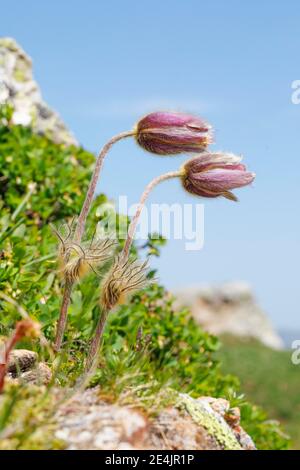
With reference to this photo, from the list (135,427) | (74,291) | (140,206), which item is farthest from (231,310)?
(135,427)

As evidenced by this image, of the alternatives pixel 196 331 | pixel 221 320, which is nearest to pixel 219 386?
pixel 196 331

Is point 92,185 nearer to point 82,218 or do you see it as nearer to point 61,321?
point 82,218

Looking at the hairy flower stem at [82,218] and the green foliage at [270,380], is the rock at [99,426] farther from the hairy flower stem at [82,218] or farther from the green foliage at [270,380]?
the green foliage at [270,380]

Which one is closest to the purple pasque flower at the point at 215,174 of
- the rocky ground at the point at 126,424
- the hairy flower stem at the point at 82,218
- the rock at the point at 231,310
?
the hairy flower stem at the point at 82,218
